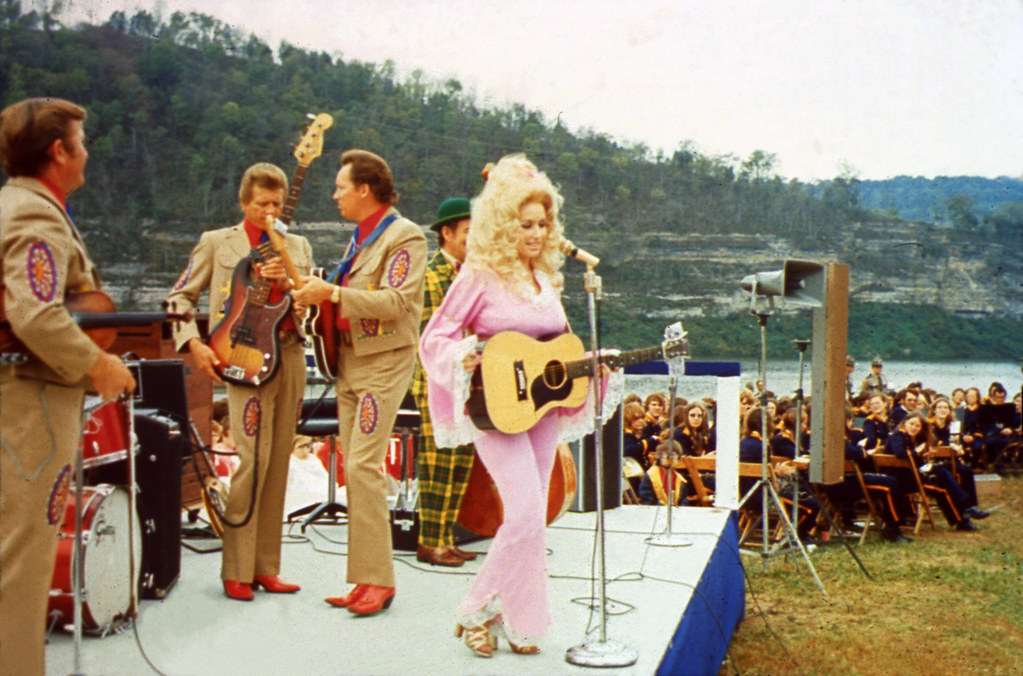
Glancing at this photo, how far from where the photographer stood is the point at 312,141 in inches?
192

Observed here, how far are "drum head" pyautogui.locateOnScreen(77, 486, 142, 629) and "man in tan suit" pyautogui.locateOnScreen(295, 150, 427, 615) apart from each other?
0.87 meters

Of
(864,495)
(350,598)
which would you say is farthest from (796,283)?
(864,495)

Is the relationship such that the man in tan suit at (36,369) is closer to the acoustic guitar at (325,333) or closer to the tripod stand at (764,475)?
the acoustic guitar at (325,333)

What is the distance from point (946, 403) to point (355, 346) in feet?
40.7

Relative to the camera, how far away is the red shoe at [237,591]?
4.54 metres

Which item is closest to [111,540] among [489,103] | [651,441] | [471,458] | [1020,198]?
[471,458]

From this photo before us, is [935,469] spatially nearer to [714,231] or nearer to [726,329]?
Result: [726,329]

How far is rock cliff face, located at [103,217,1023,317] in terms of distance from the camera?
68.5 metres

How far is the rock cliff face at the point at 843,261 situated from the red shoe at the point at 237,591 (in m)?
61.4

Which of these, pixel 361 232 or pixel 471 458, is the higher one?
pixel 361 232

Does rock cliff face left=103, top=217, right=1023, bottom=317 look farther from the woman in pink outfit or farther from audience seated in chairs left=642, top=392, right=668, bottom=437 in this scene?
the woman in pink outfit

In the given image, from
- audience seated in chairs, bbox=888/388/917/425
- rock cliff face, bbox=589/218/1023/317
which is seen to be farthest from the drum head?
rock cliff face, bbox=589/218/1023/317

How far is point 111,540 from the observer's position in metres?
3.99

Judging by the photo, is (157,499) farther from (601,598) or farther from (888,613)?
(888,613)
